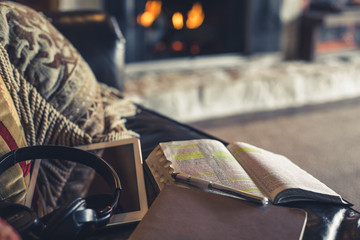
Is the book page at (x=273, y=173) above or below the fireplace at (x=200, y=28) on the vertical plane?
below

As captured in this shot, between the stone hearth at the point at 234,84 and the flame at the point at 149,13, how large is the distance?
0.79 ft

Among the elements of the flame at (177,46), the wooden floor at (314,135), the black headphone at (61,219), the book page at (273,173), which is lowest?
the wooden floor at (314,135)

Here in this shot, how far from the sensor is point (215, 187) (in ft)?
1.70

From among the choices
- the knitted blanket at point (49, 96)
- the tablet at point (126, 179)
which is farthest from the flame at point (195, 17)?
the tablet at point (126, 179)

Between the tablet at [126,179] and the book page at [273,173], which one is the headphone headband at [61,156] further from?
the book page at [273,173]

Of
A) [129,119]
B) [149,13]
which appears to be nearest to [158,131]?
[129,119]

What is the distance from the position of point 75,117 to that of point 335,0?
2.47 meters

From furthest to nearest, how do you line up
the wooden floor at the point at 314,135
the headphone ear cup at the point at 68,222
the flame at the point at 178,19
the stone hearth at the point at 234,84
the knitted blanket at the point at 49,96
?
the flame at the point at 178,19 < the stone hearth at the point at 234,84 < the wooden floor at the point at 314,135 < the knitted blanket at the point at 49,96 < the headphone ear cup at the point at 68,222

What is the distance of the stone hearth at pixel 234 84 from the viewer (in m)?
2.00

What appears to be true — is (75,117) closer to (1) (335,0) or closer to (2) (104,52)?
(2) (104,52)

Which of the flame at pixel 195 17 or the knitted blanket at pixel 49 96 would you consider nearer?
the knitted blanket at pixel 49 96

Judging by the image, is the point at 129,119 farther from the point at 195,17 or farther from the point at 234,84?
the point at 195,17

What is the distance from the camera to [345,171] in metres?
1.53

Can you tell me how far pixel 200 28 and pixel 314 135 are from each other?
102cm
